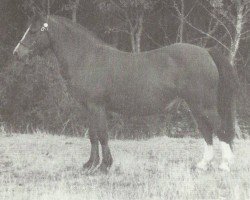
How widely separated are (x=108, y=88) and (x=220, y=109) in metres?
1.93

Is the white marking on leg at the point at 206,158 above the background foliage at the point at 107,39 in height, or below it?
below

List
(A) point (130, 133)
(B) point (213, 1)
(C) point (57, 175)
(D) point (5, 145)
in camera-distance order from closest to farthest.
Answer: (C) point (57, 175) → (D) point (5, 145) → (B) point (213, 1) → (A) point (130, 133)

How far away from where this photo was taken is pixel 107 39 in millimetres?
18906

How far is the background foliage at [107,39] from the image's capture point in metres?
17.2

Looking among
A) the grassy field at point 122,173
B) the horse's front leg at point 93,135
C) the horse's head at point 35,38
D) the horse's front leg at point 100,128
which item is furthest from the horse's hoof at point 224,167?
the horse's head at point 35,38

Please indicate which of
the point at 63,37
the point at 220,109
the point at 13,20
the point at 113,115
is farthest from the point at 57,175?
the point at 13,20

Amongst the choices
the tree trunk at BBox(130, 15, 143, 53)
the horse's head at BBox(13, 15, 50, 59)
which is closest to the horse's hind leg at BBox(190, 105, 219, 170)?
the horse's head at BBox(13, 15, 50, 59)

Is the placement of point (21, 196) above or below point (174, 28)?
below

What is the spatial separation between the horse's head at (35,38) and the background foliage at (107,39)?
864 centimetres

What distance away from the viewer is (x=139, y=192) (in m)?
6.71

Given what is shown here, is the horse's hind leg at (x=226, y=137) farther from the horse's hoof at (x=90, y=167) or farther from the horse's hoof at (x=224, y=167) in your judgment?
the horse's hoof at (x=90, y=167)

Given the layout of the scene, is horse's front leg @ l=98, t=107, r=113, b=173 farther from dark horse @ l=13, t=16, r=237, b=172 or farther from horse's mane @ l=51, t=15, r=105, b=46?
horse's mane @ l=51, t=15, r=105, b=46

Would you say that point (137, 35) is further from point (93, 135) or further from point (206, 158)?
point (206, 158)

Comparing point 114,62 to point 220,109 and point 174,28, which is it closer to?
point 220,109
